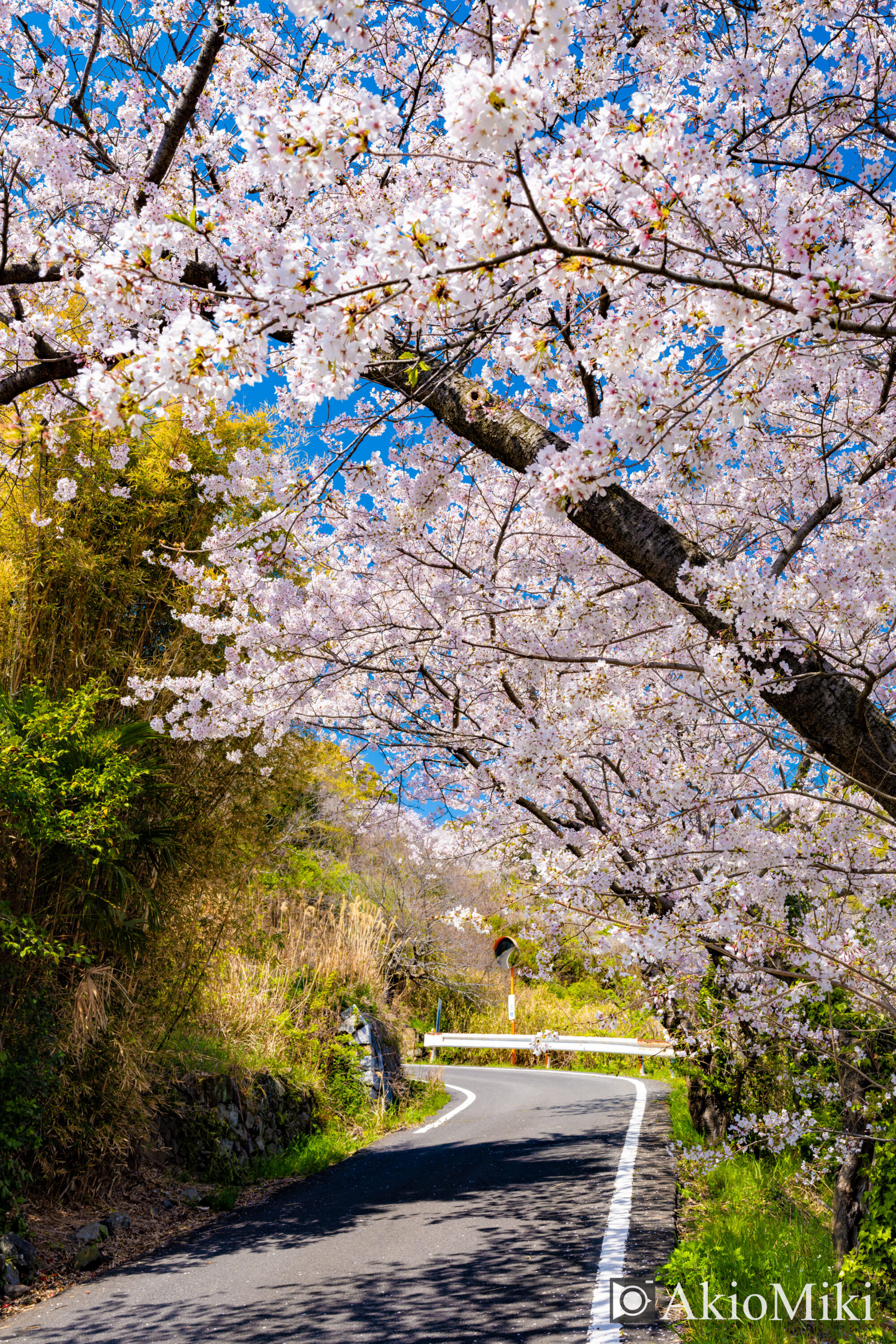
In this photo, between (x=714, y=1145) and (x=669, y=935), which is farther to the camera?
(x=714, y=1145)

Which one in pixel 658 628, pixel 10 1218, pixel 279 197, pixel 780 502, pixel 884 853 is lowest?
pixel 10 1218

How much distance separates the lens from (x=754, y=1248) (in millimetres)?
4500

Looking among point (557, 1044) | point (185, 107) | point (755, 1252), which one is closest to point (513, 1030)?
point (557, 1044)

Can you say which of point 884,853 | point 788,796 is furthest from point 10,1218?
point 788,796

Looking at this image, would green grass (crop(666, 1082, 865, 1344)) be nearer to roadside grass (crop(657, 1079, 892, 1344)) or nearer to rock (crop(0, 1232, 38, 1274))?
roadside grass (crop(657, 1079, 892, 1344))

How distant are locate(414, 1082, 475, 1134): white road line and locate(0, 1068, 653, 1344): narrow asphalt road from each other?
1.72 m

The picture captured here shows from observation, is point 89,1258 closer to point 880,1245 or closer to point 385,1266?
point 385,1266

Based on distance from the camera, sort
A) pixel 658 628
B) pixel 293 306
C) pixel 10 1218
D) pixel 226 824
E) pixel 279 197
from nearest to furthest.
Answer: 1. pixel 293 306
2. pixel 658 628
3. pixel 279 197
4. pixel 10 1218
5. pixel 226 824

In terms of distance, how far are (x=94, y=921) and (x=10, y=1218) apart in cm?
160

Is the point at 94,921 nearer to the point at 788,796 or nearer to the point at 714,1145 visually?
the point at 788,796

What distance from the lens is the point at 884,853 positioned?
4016mm

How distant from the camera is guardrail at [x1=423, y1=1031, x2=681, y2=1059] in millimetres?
14648

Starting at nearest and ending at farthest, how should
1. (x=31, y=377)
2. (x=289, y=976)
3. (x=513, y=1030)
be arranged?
(x=31, y=377), (x=289, y=976), (x=513, y=1030)

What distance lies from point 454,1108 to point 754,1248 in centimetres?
718
